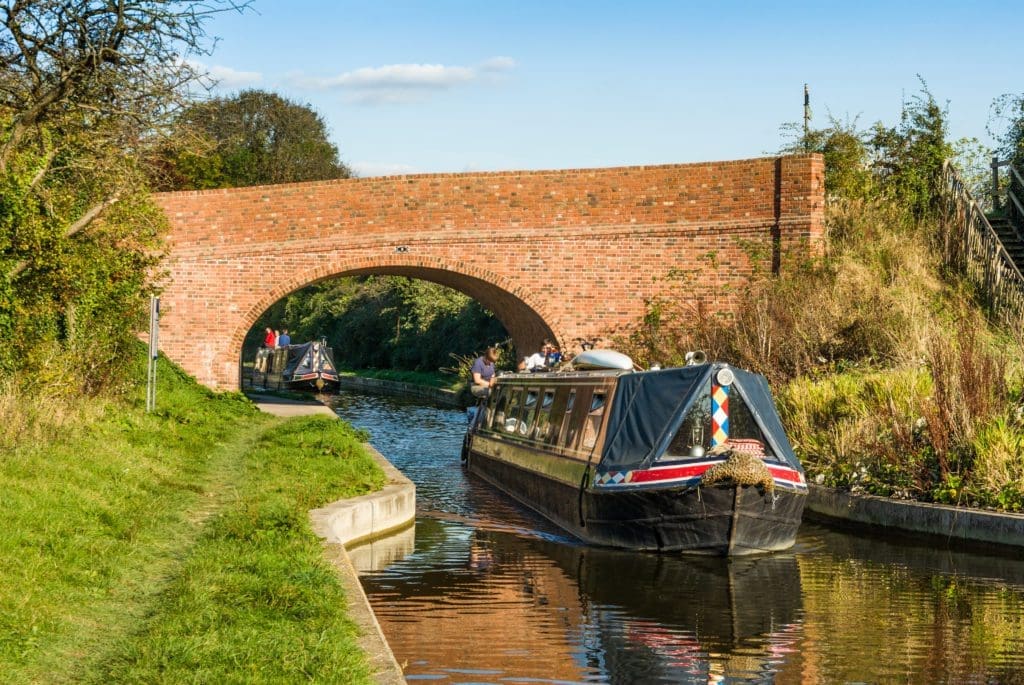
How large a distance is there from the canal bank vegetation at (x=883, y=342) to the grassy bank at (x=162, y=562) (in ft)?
16.6

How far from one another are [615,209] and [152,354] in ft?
30.8

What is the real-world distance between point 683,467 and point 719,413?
677mm

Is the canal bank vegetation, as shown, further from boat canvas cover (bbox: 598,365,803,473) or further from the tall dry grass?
the tall dry grass

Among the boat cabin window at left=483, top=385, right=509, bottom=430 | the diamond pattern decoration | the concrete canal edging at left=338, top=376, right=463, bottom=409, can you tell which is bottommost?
the concrete canal edging at left=338, top=376, right=463, bottom=409

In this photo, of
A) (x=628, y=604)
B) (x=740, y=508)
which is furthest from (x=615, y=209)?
(x=628, y=604)

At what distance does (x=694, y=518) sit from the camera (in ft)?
32.6

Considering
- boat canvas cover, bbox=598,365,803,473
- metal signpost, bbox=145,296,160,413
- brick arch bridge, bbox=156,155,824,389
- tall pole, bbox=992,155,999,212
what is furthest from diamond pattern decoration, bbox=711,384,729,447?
tall pole, bbox=992,155,999,212

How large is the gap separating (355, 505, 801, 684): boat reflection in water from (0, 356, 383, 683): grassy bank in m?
0.71

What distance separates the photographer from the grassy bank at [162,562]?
17.3ft

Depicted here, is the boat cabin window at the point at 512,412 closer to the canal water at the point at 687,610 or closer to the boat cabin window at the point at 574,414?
the boat cabin window at the point at 574,414

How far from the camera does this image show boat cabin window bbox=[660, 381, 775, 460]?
10.3 m

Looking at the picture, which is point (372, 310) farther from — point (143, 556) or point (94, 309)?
point (143, 556)

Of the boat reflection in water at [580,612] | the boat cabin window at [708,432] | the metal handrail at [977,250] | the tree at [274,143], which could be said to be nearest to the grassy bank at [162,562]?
the boat reflection in water at [580,612]

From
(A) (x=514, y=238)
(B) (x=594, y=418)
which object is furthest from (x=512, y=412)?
(A) (x=514, y=238)
